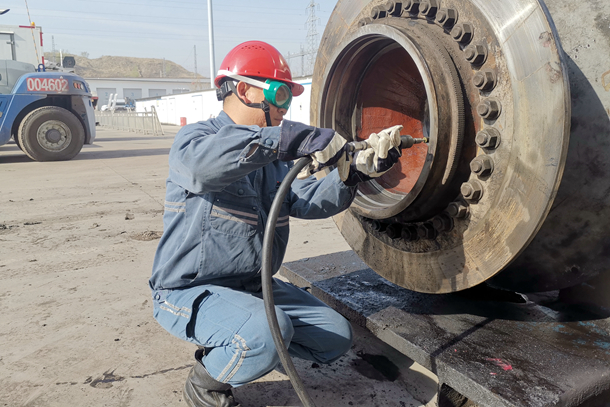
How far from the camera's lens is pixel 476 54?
1527 mm

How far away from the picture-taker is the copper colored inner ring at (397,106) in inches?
83.7

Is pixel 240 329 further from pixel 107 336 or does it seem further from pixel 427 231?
pixel 107 336

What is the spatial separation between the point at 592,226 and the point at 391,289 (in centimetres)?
93

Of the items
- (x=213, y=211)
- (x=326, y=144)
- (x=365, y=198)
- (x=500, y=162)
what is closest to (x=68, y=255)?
(x=213, y=211)

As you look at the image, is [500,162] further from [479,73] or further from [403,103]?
[403,103]

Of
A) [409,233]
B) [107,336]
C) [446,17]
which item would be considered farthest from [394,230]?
[107,336]

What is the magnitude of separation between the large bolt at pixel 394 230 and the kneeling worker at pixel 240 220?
0.21 metres

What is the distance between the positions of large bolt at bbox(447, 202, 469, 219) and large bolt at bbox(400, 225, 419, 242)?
20 cm

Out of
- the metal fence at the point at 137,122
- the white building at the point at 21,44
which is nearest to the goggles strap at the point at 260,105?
the white building at the point at 21,44

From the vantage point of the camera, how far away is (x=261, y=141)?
1531 millimetres

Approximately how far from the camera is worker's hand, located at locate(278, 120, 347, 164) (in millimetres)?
1513

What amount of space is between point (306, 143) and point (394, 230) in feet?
2.04

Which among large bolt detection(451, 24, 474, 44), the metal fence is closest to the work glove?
large bolt detection(451, 24, 474, 44)

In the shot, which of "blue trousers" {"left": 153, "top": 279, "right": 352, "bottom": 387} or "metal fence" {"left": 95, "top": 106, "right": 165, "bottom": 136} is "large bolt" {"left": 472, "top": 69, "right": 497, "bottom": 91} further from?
"metal fence" {"left": 95, "top": 106, "right": 165, "bottom": 136}
